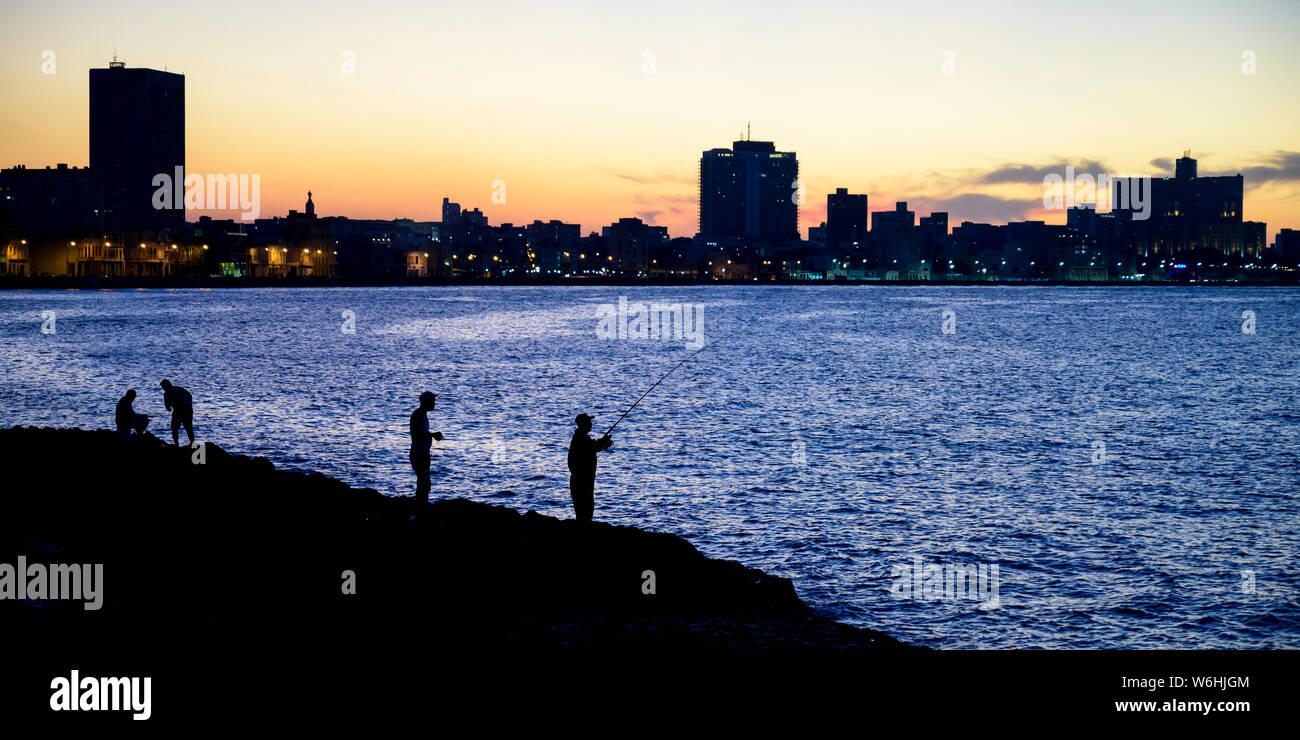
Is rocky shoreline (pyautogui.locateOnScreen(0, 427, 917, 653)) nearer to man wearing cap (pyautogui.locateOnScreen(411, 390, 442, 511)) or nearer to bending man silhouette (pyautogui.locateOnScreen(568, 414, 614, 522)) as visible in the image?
bending man silhouette (pyautogui.locateOnScreen(568, 414, 614, 522))

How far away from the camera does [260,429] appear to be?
36.3m

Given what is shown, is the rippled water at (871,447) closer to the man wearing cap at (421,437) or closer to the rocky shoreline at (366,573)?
the rocky shoreline at (366,573)

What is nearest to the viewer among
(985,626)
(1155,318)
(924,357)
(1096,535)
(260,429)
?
(985,626)

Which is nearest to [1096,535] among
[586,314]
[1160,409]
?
[1160,409]

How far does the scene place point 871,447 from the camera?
33.2 meters

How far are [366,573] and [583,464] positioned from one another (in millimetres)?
3360

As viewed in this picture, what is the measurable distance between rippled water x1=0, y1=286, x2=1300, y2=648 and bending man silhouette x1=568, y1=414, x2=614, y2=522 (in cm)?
431

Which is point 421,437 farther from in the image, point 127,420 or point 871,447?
point 871,447

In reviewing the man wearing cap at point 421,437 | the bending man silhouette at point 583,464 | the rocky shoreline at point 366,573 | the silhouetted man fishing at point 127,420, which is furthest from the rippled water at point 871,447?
the man wearing cap at point 421,437

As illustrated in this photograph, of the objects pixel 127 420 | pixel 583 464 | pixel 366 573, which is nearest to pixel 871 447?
pixel 583 464

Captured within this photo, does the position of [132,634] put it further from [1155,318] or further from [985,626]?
[1155,318]

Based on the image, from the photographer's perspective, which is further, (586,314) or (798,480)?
(586,314)

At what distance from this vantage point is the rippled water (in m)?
17.6

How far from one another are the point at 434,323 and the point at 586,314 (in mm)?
35712
